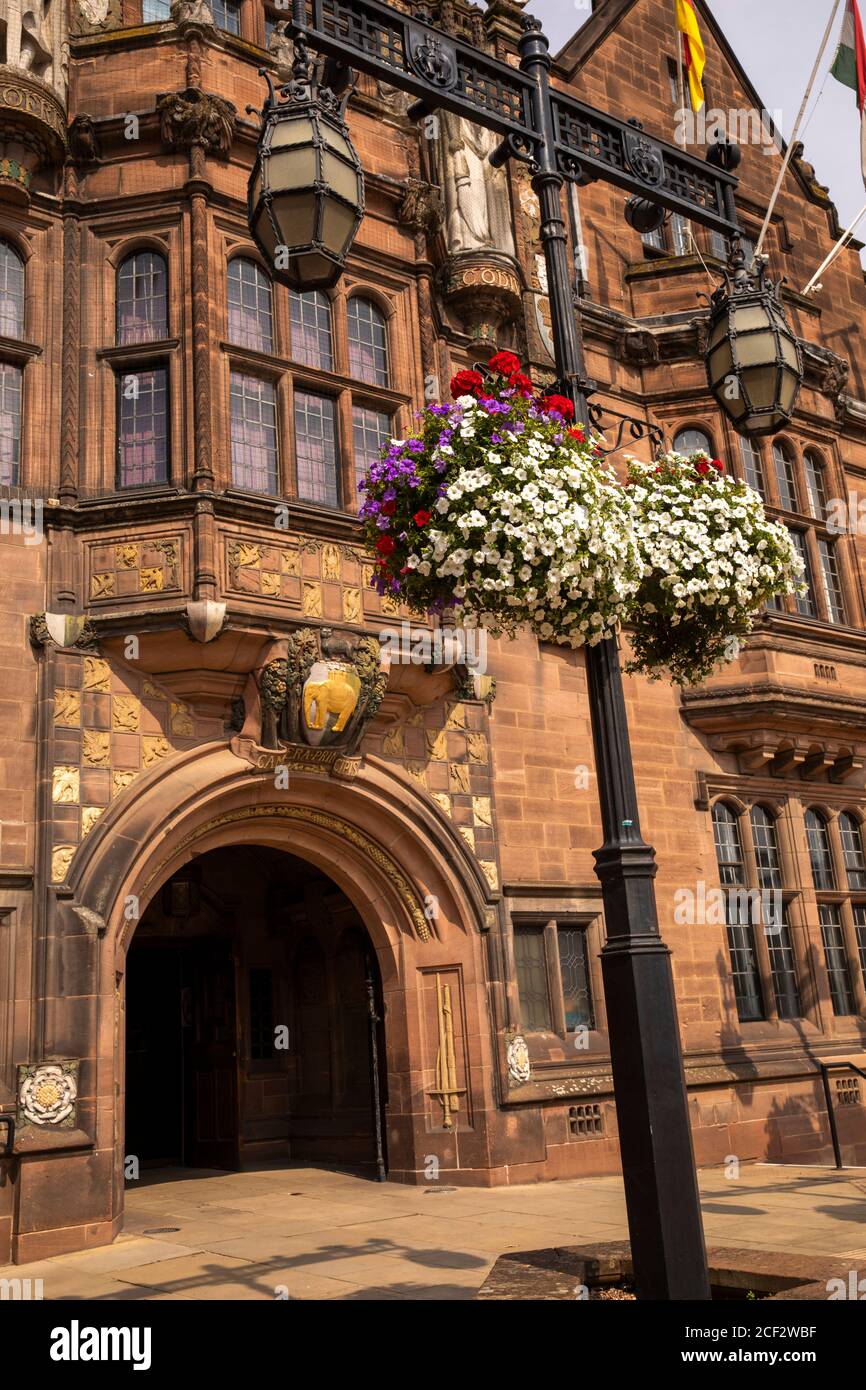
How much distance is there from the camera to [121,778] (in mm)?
11109

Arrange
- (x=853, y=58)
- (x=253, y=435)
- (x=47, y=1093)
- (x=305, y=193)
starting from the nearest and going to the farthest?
(x=305, y=193)
(x=47, y=1093)
(x=253, y=435)
(x=853, y=58)

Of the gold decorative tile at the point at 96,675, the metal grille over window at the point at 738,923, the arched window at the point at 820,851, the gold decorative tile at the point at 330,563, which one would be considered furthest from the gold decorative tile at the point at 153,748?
the arched window at the point at 820,851

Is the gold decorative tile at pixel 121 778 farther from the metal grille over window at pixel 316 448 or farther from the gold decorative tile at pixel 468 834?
the gold decorative tile at pixel 468 834

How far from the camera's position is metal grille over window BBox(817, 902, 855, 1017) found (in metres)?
16.2

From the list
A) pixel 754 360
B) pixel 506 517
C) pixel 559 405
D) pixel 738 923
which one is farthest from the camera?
pixel 738 923

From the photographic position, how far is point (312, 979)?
15.4 meters

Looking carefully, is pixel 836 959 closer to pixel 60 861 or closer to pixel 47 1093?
pixel 60 861

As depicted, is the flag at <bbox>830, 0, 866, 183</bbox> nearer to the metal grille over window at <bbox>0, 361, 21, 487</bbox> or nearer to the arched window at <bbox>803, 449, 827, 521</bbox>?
the arched window at <bbox>803, 449, 827, 521</bbox>

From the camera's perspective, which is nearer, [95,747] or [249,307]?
[95,747]

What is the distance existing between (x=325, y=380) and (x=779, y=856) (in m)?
8.21

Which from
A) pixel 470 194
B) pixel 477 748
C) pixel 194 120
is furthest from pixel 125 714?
pixel 470 194

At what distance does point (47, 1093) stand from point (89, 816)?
2263 mm
